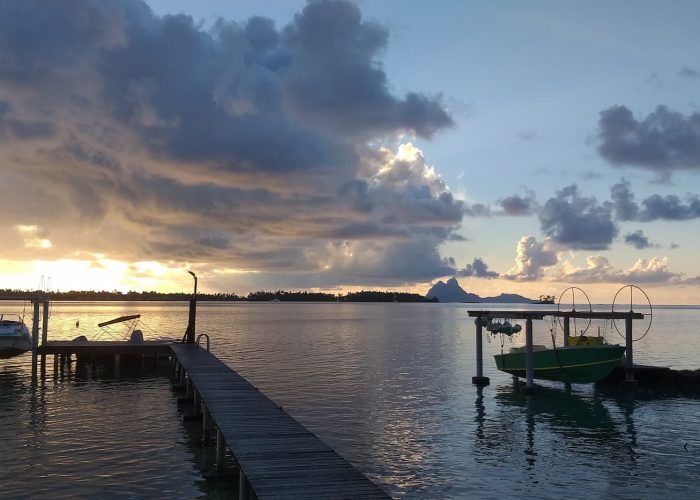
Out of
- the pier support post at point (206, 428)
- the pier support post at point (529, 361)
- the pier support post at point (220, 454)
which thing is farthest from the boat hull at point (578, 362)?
the pier support post at point (220, 454)

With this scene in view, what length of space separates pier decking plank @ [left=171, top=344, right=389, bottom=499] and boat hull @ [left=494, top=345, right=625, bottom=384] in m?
19.2

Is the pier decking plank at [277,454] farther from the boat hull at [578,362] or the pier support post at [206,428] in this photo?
the boat hull at [578,362]

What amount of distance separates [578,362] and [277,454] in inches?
966

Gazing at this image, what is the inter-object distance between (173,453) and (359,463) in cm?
614

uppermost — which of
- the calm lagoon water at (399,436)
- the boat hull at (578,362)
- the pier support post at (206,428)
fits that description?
the boat hull at (578,362)

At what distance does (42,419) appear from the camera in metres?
26.0

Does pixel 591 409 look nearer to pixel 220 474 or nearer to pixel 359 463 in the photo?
pixel 359 463

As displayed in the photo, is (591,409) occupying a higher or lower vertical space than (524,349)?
lower

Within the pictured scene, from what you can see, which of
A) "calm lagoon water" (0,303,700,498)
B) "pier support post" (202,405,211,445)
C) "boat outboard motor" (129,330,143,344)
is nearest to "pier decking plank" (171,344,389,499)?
"pier support post" (202,405,211,445)

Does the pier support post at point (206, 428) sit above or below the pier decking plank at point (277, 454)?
below

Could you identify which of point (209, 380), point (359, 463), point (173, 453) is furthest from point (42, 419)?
point (359, 463)

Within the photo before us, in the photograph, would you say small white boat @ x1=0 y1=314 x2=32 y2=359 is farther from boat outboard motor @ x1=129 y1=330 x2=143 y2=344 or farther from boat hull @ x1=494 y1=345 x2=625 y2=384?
boat hull @ x1=494 y1=345 x2=625 y2=384

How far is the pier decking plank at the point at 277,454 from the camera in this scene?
39.4 feet

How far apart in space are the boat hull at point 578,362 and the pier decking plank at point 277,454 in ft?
62.9
